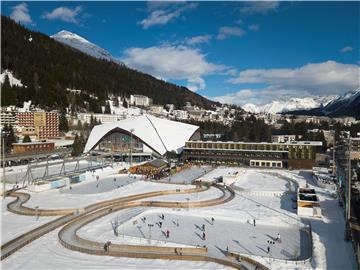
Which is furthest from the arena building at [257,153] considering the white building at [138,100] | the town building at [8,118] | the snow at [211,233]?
the white building at [138,100]

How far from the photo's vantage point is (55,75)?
92.1 m

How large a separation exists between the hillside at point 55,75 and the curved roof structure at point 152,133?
116 feet

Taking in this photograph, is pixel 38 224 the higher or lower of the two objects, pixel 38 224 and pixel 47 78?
the lower

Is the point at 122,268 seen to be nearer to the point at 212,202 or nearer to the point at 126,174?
the point at 212,202

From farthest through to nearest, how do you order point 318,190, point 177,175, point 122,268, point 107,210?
point 177,175 < point 318,190 < point 107,210 < point 122,268

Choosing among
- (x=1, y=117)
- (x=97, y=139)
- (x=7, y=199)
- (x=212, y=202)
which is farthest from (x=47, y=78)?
(x=212, y=202)

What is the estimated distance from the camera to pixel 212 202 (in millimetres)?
19922

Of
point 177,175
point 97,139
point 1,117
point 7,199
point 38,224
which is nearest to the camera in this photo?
point 38,224

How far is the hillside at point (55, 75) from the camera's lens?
259 feet

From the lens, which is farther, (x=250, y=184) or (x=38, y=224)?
(x=250, y=184)

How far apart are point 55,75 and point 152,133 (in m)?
59.9

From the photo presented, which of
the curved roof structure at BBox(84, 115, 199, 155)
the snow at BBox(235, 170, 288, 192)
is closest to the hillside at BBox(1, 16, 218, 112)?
the curved roof structure at BBox(84, 115, 199, 155)

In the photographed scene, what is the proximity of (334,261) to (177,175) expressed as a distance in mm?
19480

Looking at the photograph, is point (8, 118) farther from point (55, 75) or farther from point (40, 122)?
point (55, 75)
